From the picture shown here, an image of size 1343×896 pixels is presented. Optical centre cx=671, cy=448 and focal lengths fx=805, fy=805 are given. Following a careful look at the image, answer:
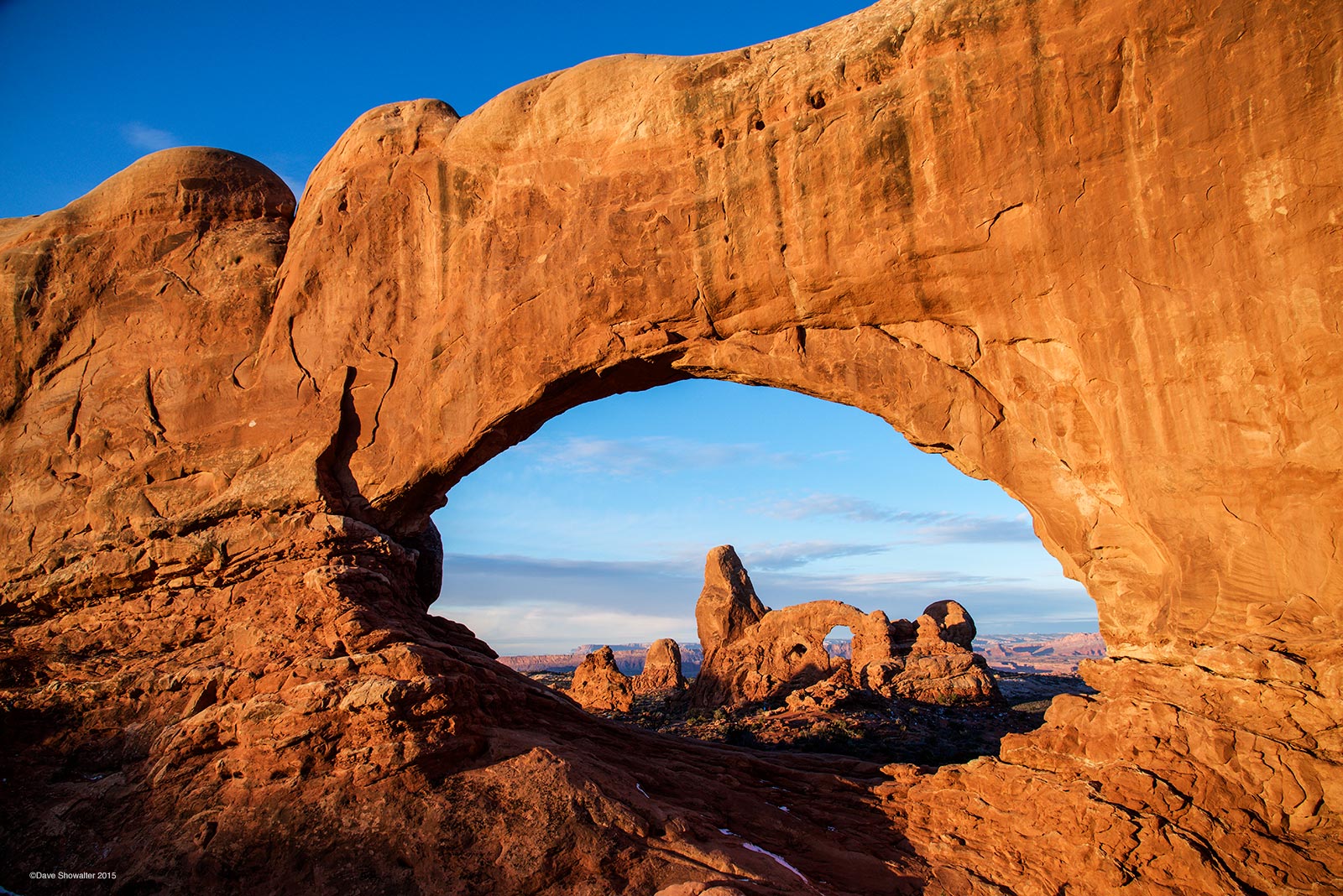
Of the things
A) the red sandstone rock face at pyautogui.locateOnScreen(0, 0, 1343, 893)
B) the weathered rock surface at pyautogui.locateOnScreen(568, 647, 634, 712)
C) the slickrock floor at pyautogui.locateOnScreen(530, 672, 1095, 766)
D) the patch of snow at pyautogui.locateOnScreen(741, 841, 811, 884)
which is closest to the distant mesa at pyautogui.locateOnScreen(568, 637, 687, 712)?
the weathered rock surface at pyautogui.locateOnScreen(568, 647, 634, 712)

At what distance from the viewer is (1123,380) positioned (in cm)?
837

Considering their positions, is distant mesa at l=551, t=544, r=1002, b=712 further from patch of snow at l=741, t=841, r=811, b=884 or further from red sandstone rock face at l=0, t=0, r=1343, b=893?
patch of snow at l=741, t=841, r=811, b=884

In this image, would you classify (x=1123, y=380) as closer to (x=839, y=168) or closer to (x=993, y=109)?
(x=993, y=109)

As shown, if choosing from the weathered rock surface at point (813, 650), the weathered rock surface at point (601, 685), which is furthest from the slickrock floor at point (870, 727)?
the weathered rock surface at point (813, 650)

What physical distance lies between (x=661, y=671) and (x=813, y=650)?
632 centimetres

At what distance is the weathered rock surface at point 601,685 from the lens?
25.8 metres

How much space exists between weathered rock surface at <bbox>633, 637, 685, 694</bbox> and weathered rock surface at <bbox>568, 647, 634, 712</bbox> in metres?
2.01

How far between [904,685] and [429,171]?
61.5 ft

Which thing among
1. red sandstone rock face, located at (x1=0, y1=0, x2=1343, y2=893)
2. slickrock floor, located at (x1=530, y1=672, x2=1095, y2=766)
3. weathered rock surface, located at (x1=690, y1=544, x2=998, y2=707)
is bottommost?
slickrock floor, located at (x1=530, y1=672, x2=1095, y2=766)

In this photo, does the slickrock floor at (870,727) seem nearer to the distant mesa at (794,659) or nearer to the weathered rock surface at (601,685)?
the weathered rock surface at (601,685)

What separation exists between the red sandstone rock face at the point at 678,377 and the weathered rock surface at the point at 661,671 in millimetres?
18326

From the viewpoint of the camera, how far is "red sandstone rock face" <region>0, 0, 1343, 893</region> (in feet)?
24.2

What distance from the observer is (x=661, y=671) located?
3009cm

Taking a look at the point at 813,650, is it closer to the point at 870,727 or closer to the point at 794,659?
the point at 794,659
